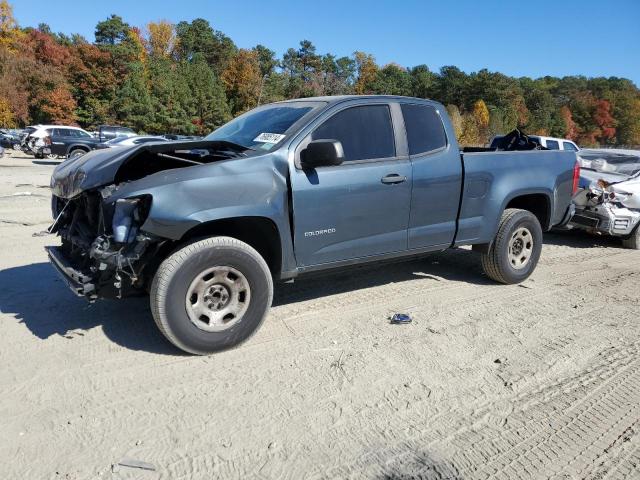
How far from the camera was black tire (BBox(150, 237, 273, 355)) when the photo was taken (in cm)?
355

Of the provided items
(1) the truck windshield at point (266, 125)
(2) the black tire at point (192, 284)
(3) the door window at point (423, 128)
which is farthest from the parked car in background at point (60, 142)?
(2) the black tire at point (192, 284)

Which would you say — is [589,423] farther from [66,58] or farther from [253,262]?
[66,58]

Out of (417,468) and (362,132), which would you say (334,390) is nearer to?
(417,468)

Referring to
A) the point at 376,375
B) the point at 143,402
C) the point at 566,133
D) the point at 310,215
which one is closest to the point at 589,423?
the point at 376,375

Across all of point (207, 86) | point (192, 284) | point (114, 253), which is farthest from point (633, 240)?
point (207, 86)

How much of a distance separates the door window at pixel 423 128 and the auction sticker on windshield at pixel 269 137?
51.5 inches

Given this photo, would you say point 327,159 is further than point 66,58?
No

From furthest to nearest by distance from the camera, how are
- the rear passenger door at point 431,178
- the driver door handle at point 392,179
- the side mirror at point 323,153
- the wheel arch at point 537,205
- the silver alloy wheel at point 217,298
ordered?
1. the wheel arch at point 537,205
2. the rear passenger door at point 431,178
3. the driver door handle at point 392,179
4. the side mirror at point 323,153
5. the silver alloy wheel at point 217,298

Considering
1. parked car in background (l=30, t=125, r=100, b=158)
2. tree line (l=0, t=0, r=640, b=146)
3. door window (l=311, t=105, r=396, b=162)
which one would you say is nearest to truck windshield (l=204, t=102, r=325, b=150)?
door window (l=311, t=105, r=396, b=162)

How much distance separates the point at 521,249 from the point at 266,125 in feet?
10.9

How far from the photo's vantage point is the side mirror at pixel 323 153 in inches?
155

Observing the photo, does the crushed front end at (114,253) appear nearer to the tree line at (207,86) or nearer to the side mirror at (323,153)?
the side mirror at (323,153)

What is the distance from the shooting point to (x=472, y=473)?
2645 mm

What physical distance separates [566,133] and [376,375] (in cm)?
10278
